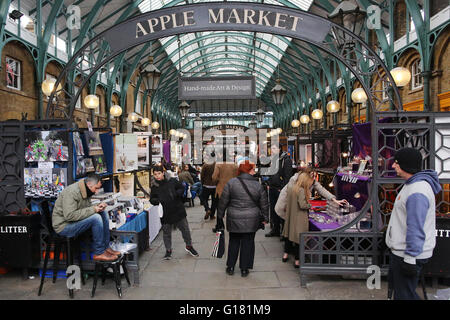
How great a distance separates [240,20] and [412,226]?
3552 mm

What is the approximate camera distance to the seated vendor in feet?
13.1

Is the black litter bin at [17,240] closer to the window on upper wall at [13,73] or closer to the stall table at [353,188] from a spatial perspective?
the stall table at [353,188]

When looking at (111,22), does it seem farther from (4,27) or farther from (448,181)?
(448,181)

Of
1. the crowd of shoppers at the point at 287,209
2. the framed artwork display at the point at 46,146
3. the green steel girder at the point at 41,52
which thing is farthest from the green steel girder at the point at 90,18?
the framed artwork display at the point at 46,146

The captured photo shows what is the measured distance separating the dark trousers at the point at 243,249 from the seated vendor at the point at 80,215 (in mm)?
1672

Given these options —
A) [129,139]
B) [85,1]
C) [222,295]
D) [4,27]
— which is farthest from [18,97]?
[222,295]

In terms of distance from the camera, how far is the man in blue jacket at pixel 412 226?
2633 mm

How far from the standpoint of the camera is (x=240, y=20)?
4.65 m

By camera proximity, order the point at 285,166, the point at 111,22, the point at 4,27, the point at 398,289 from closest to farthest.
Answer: the point at 398,289 → the point at 285,166 → the point at 4,27 → the point at 111,22

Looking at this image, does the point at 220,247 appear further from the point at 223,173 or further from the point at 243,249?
the point at 223,173

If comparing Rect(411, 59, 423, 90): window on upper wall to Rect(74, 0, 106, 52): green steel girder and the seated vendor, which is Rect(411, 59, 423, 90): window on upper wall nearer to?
the seated vendor

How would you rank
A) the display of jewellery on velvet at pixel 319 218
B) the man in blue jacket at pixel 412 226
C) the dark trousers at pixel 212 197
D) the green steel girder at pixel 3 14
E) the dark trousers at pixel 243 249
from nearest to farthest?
the man in blue jacket at pixel 412 226
the dark trousers at pixel 243 249
the display of jewellery on velvet at pixel 319 218
the dark trousers at pixel 212 197
the green steel girder at pixel 3 14

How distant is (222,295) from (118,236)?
1.86m

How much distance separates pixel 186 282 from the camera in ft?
14.8
